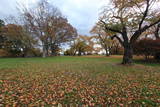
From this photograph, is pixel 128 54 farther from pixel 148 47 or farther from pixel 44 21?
pixel 44 21

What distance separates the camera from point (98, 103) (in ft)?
9.29

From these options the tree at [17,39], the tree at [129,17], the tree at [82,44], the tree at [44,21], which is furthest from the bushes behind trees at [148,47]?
the tree at [82,44]

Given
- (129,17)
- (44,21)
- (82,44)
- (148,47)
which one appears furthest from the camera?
(82,44)

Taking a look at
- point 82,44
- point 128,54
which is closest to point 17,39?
point 82,44

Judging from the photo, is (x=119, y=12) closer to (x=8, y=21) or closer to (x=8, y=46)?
(x=8, y=21)

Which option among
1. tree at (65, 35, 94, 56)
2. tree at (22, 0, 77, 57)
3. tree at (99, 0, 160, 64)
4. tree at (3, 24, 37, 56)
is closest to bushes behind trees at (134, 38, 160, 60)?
tree at (99, 0, 160, 64)

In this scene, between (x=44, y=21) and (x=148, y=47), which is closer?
(x=148, y=47)

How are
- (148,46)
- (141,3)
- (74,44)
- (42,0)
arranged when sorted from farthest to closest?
(74,44)
(42,0)
(148,46)
(141,3)

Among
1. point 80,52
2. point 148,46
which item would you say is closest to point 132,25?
point 148,46

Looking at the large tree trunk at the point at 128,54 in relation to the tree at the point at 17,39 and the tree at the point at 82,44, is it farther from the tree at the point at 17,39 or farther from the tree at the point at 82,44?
the tree at the point at 82,44

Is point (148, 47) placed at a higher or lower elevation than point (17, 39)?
lower

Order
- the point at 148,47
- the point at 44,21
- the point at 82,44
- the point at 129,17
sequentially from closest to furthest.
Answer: the point at 129,17 < the point at 148,47 < the point at 44,21 < the point at 82,44

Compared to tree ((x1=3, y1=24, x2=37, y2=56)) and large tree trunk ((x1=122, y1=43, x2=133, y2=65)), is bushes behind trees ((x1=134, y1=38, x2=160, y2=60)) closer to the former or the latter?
large tree trunk ((x1=122, y1=43, x2=133, y2=65))

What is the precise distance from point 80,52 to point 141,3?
33.8 m
